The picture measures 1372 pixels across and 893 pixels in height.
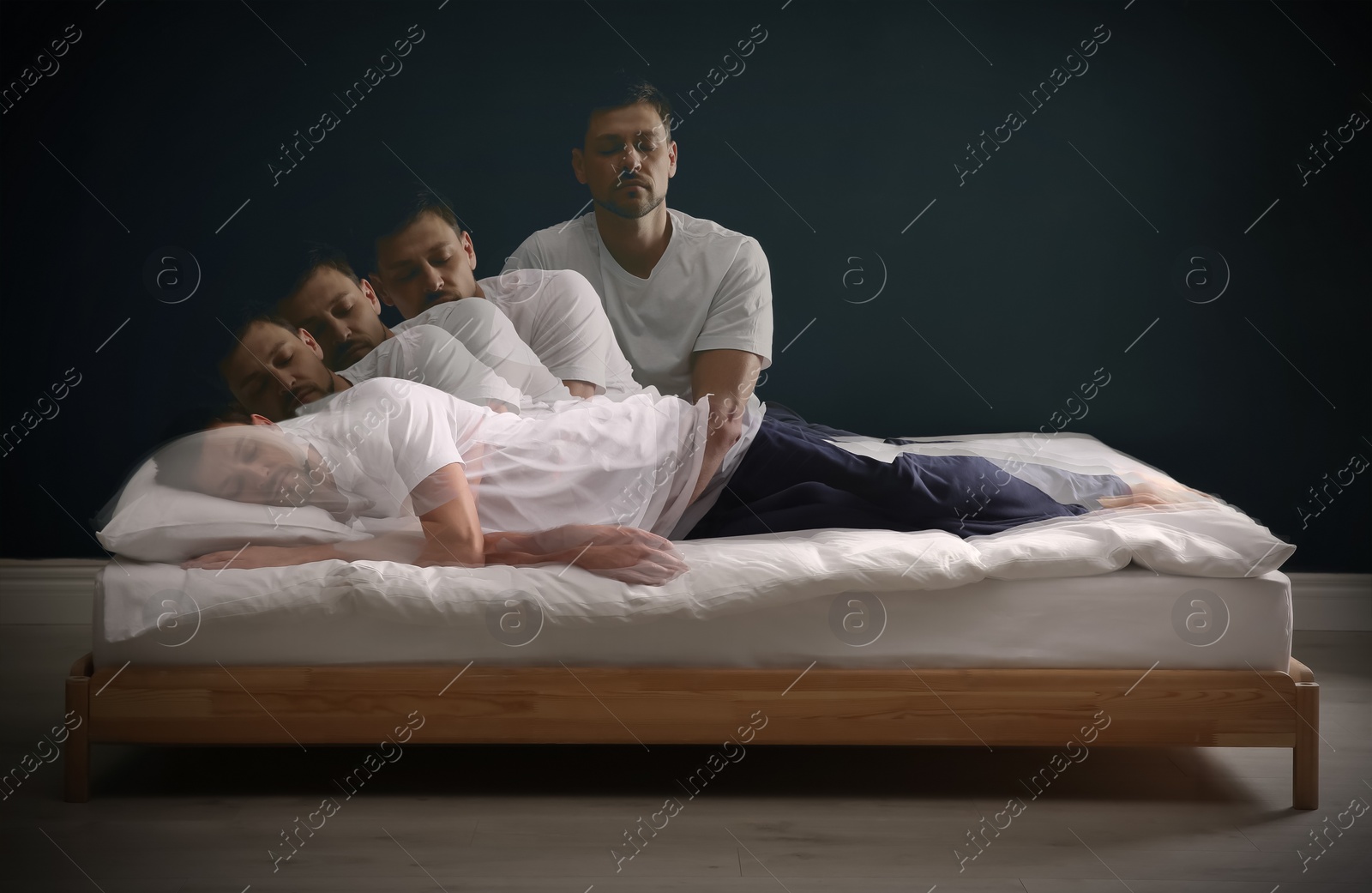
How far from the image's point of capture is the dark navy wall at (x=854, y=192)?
3.01 m

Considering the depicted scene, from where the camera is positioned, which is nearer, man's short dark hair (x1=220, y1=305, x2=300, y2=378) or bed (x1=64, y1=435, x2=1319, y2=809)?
bed (x1=64, y1=435, x2=1319, y2=809)

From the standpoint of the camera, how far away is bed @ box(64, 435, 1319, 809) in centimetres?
175

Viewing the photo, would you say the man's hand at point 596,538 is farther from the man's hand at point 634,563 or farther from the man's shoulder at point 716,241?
the man's shoulder at point 716,241

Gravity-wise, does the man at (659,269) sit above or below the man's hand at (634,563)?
above

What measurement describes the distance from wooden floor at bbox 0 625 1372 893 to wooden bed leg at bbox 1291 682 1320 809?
0.09 ft

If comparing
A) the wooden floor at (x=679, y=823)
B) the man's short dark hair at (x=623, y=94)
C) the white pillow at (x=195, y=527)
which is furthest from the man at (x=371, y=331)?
the man's short dark hair at (x=623, y=94)

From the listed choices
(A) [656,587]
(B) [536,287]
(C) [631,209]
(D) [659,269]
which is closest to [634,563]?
(A) [656,587]

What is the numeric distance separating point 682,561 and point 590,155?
1539mm

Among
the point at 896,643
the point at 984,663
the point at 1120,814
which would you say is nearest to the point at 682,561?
the point at 896,643

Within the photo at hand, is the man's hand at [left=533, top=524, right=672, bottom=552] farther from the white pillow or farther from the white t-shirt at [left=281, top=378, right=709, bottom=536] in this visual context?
the white pillow

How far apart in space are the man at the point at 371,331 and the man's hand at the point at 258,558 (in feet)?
1.34

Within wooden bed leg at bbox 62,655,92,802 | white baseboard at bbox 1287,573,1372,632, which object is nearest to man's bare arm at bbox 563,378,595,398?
wooden bed leg at bbox 62,655,92,802

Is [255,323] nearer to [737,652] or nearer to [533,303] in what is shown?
[533,303]

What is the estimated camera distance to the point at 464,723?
1.77 metres
